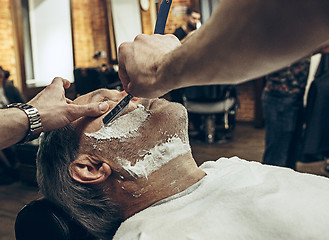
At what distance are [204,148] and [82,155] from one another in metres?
3.23

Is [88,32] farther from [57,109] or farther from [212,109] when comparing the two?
[57,109]

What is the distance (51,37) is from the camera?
608 centimetres

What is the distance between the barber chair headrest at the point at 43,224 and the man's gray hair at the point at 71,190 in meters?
0.07

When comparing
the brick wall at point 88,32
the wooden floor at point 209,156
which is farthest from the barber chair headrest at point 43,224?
the brick wall at point 88,32

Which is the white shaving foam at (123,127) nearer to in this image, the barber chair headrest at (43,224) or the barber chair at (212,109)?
the barber chair headrest at (43,224)

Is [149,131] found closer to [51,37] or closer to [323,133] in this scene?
[323,133]

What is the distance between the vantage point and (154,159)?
1.10 meters

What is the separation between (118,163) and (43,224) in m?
0.29

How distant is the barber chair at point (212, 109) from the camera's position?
4.15 meters

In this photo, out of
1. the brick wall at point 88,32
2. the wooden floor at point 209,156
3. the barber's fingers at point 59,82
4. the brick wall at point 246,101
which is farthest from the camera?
the brick wall at point 88,32

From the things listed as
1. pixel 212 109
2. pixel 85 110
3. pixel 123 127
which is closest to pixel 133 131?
pixel 123 127

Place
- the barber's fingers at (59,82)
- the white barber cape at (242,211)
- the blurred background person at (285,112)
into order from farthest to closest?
1. the blurred background person at (285,112)
2. the barber's fingers at (59,82)
3. the white barber cape at (242,211)

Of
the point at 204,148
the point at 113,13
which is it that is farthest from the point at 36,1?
the point at 204,148

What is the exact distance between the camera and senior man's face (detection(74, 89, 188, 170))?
108cm
